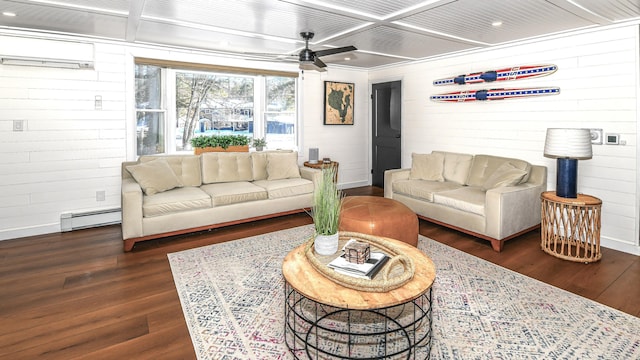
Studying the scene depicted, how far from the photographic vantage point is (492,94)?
4.77 metres

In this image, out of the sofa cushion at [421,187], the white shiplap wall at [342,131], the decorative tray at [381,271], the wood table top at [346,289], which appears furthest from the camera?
the white shiplap wall at [342,131]

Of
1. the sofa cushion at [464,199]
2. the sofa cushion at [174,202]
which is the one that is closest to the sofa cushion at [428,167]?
the sofa cushion at [464,199]

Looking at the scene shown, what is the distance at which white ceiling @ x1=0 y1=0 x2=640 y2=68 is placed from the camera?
3.10 m

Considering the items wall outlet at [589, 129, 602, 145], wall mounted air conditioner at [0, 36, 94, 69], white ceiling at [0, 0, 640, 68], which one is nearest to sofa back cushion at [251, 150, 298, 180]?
white ceiling at [0, 0, 640, 68]

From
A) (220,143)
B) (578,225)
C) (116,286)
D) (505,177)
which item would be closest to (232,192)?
(220,143)

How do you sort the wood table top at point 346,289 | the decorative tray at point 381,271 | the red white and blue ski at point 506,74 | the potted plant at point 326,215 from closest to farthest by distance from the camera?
the wood table top at point 346,289 → the decorative tray at point 381,271 → the potted plant at point 326,215 → the red white and blue ski at point 506,74

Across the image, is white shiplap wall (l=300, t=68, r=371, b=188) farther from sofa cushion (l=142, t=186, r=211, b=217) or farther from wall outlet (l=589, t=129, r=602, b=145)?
wall outlet (l=589, t=129, r=602, b=145)

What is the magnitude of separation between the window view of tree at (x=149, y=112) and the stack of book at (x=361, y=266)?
3.92m

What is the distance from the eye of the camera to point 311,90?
636 cm

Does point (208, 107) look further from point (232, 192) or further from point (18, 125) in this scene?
point (18, 125)

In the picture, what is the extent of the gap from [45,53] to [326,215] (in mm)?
4094

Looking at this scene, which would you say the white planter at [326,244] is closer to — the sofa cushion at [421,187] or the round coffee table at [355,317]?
the round coffee table at [355,317]

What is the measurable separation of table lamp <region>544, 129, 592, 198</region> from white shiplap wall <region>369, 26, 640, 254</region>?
20.8 inches

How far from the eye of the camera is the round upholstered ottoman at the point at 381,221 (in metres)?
3.23
